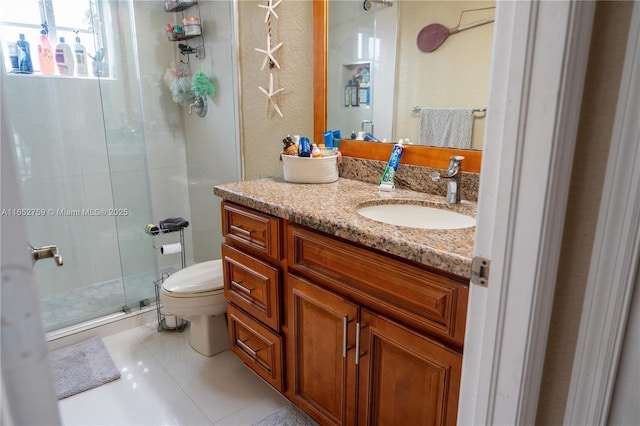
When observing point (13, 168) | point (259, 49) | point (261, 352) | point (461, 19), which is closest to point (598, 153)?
point (13, 168)

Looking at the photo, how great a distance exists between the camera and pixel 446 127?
155cm

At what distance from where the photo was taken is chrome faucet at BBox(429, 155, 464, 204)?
1404 millimetres

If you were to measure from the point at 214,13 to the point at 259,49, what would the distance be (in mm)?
477

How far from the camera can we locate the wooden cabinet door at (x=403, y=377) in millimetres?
993

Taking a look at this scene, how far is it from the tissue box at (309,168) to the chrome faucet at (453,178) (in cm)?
52

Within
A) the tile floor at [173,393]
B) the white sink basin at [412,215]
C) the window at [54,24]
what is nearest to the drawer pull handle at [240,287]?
the tile floor at [173,393]

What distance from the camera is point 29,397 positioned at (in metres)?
0.41

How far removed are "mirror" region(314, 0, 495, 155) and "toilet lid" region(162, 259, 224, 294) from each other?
2.85ft

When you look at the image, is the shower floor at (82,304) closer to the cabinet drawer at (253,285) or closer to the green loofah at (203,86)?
the cabinet drawer at (253,285)

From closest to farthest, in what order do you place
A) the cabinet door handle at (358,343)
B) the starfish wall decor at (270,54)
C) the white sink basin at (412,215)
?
1. the cabinet door handle at (358,343)
2. the white sink basin at (412,215)
3. the starfish wall decor at (270,54)

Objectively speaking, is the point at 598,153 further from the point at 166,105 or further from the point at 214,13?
the point at 166,105

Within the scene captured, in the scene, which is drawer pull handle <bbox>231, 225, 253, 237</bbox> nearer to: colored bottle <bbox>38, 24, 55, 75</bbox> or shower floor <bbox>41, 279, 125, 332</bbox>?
shower floor <bbox>41, 279, 125, 332</bbox>

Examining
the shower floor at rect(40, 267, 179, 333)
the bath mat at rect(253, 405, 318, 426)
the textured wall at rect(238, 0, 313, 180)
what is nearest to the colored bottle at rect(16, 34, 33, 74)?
the textured wall at rect(238, 0, 313, 180)

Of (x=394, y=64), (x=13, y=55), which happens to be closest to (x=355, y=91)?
(x=394, y=64)
